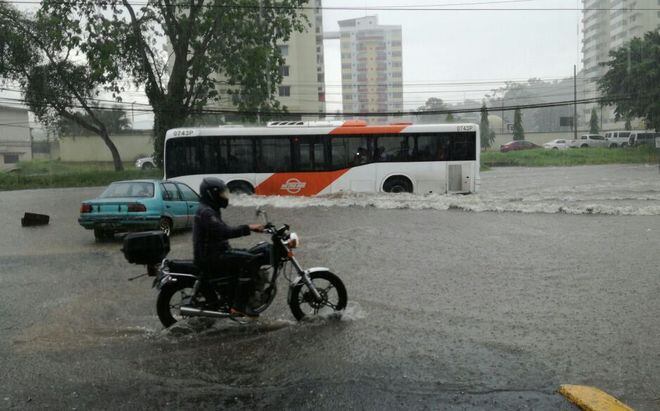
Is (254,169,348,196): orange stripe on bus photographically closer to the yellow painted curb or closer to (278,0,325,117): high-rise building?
the yellow painted curb

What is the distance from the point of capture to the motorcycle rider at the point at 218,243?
6578 mm

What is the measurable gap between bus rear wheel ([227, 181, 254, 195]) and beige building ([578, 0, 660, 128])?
73.0 m

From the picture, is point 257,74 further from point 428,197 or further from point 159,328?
point 159,328

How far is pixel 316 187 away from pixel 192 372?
18308mm

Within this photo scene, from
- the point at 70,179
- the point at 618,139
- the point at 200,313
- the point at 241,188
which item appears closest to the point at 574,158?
the point at 618,139

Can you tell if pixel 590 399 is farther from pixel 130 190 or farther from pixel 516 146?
pixel 516 146

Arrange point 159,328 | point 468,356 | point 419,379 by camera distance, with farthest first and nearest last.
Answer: point 159,328 → point 468,356 → point 419,379

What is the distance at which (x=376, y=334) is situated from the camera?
22.1 ft

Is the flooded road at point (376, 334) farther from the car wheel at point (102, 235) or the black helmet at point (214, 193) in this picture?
the black helmet at point (214, 193)

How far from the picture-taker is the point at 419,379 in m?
5.39

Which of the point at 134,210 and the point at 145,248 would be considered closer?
the point at 145,248

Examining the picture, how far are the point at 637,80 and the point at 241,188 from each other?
42905mm

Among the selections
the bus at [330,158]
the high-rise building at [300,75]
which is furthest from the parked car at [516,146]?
the bus at [330,158]

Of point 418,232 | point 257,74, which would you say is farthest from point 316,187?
point 257,74
